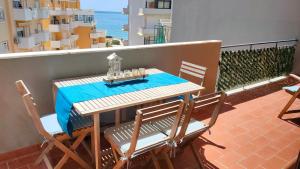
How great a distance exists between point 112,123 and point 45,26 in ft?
85.0

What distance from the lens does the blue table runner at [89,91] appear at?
2.25m

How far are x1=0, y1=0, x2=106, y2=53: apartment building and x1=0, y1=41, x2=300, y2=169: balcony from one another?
1281 cm

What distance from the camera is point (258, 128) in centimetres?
363

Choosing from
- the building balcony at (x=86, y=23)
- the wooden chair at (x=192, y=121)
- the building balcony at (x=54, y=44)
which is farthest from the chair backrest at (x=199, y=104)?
the building balcony at (x=86, y=23)

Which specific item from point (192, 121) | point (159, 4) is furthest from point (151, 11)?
point (192, 121)

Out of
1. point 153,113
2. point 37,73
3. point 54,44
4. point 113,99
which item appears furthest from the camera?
point 54,44

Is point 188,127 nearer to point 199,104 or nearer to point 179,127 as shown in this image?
point 179,127

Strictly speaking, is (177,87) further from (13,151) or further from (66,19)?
(66,19)

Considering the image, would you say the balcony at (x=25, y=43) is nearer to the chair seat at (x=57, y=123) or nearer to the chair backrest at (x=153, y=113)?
the chair seat at (x=57, y=123)

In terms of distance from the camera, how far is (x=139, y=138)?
2273 mm

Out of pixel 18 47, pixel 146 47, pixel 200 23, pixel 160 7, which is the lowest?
pixel 18 47

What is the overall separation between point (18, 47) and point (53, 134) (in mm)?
16521

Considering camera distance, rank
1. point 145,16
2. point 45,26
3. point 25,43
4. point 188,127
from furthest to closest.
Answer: point 45,26, point 145,16, point 25,43, point 188,127

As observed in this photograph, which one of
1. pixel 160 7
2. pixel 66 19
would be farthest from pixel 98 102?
pixel 66 19
